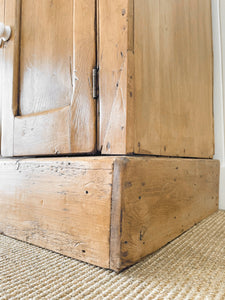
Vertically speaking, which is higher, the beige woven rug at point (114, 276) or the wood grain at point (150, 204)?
the wood grain at point (150, 204)

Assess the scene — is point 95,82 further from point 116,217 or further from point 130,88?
point 116,217

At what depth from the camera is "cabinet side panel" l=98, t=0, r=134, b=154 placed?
44 cm

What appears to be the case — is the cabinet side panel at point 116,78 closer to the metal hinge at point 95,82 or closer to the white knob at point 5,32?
the metal hinge at point 95,82

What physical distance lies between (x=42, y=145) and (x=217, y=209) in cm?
64

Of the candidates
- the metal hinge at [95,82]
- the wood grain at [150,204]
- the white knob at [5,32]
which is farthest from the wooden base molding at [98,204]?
the white knob at [5,32]

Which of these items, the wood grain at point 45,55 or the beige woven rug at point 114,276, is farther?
the wood grain at point 45,55

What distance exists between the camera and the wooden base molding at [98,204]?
400mm

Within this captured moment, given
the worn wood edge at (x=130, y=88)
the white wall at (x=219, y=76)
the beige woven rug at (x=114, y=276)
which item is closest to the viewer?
the beige woven rug at (x=114, y=276)

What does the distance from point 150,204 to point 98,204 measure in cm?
11

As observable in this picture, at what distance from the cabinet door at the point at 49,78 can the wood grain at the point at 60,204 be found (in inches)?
1.8

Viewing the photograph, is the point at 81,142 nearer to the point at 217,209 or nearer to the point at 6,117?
the point at 6,117

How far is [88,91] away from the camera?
1.57 ft

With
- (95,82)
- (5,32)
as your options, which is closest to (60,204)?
(95,82)

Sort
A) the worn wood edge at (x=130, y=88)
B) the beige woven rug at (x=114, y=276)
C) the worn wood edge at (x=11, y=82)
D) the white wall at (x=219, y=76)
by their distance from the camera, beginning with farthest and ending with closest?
1. the white wall at (x=219, y=76)
2. the worn wood edge at (x=11, y=82)
3. the worn wood edge at (x=130, y=88)
4. the beige woven rug at (x=114, y=276)
